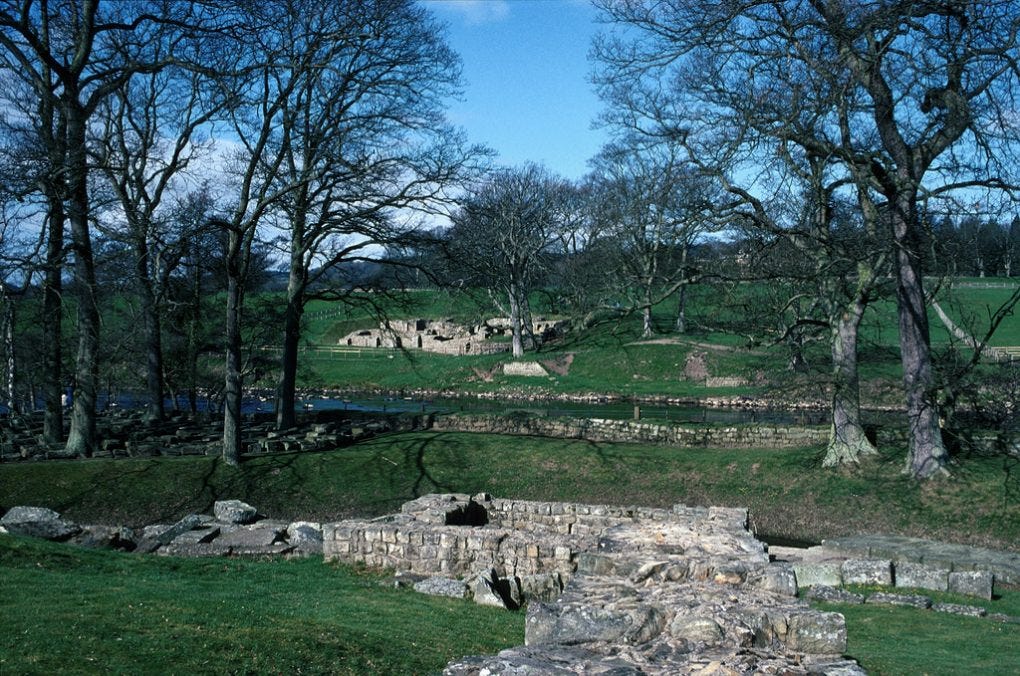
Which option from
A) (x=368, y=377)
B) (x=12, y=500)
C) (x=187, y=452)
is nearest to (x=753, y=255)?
(x=187, y=452)

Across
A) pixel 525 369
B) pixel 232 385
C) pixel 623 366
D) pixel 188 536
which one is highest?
pixel 232 385

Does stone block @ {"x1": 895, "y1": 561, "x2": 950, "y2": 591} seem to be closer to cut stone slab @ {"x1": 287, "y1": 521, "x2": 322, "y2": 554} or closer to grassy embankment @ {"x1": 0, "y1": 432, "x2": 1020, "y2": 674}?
grassy embankment @ {"x1": 0, "y1": 432, "x2": 1020, "y2": 674}

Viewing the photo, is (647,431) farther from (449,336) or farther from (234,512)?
(449,336)

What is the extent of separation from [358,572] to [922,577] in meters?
9.61

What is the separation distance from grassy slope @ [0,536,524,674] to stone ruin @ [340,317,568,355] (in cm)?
3908

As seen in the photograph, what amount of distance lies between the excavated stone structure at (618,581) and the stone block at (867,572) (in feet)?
6.30

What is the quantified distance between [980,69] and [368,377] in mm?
38844

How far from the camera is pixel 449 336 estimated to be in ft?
213

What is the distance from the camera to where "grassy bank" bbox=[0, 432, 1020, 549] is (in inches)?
847

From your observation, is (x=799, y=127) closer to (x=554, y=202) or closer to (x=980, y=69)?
(x=980, y=69)

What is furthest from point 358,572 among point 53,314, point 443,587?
point 53,314

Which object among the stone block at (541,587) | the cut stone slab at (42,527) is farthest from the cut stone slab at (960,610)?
the cut stone slab at (42,527)

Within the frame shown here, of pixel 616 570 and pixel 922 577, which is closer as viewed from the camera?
pixel 616 570

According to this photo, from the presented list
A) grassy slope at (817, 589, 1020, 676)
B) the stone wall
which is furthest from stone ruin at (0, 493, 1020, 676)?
the stone wall
